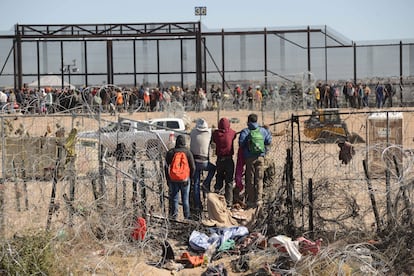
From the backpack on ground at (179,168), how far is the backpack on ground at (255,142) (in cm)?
107

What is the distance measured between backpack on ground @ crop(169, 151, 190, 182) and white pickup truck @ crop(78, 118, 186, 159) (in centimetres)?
30

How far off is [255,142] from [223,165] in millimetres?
671

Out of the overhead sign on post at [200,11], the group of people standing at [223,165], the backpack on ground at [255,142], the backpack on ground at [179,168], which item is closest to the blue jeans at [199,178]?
the group of people standing at [223,165]

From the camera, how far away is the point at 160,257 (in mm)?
9430

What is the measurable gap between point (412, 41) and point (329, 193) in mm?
32132

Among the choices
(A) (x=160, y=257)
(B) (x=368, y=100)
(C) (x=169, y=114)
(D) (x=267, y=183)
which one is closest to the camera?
(A) (x=160, y=257)

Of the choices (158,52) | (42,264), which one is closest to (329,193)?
(42,264)

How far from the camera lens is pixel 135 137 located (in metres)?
19.2

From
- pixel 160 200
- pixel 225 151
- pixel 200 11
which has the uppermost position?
pixel 200 11

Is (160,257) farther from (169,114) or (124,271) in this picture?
(169,114)

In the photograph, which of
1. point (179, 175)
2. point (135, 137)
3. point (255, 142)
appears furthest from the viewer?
point (135, 137)

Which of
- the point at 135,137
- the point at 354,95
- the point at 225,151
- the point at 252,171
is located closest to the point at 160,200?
the point at 225,151

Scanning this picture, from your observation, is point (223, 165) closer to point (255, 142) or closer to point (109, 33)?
point (255, 142)

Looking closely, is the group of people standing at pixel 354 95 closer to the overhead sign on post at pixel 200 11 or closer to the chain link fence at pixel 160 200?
the overhead sign on post at pixel 200 11
